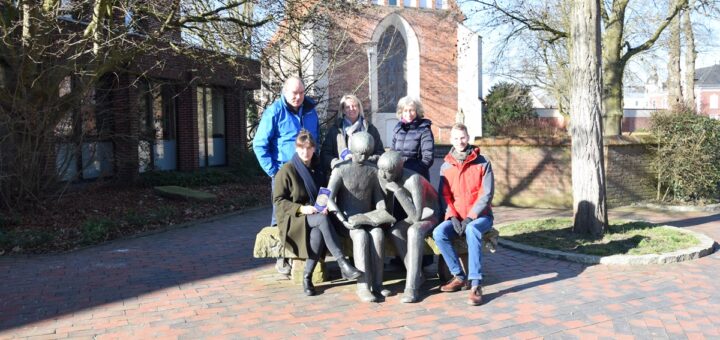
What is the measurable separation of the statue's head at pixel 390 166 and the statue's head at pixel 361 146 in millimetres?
139

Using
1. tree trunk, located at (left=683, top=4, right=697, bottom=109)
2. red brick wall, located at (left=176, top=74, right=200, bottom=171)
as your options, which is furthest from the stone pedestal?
tree trunk, located at (left=683, top=4, right=697, bottom=109)

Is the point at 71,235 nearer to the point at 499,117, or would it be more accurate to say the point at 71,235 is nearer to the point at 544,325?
the point at 544,325

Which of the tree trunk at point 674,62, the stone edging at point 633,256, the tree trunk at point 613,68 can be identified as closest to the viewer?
the stone edging at point 633,256

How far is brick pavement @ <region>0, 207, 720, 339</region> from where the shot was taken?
4574mm

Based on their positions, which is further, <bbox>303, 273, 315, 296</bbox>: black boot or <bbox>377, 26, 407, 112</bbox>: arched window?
<bbox>377, 26, 407, 112</bbox>: arched window

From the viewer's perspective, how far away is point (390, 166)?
5.35 meters

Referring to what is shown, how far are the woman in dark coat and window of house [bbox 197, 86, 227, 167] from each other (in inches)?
500

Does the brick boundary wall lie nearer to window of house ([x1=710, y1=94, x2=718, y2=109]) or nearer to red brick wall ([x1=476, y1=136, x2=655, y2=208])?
red brick wall ([x1=476, y1=136, x2=655, y2=208])

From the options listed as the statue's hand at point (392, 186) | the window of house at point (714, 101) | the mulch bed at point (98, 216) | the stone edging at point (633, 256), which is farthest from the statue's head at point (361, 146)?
the window of house at point (714, 101)

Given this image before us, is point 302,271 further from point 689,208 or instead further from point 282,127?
point 689,208

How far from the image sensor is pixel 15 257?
777cm

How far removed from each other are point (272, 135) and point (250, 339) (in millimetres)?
2247

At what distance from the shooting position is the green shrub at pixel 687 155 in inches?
439

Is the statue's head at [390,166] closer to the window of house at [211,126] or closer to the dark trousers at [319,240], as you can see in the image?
the dark trousers at [319,240]
